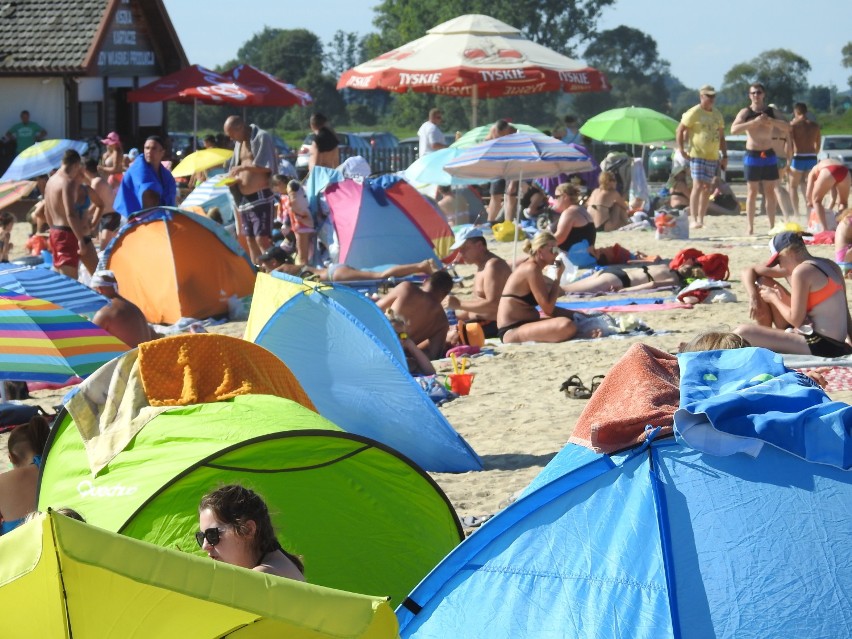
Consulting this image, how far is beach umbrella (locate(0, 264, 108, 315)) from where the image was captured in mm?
7578

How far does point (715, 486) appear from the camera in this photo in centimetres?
389

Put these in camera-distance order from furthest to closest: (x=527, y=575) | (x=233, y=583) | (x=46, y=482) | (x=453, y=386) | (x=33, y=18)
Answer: (x=33, y=18) → (x=453, y=386) → (x=46, y=482) → (x=527, y=575) → (x=233, y=583)

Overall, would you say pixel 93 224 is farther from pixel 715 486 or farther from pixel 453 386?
pixel 715 486

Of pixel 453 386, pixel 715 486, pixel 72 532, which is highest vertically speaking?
pixel 72 532

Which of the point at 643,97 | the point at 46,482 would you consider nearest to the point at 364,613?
the point at 46,482

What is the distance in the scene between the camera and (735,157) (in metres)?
28.6

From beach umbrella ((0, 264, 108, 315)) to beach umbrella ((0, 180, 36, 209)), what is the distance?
6.56 meters

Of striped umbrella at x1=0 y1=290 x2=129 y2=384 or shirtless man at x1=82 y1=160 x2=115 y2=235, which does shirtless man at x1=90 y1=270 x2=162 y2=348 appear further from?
shirtless man at x1=82 y1=160 x2=115 y2=235

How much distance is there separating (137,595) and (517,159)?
35.4 ft

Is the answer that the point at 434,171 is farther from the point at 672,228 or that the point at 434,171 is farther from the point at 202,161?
the point at 202,161

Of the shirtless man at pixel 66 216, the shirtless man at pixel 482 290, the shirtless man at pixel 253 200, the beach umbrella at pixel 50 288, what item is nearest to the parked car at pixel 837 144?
the shirtless man at pixel 253 200

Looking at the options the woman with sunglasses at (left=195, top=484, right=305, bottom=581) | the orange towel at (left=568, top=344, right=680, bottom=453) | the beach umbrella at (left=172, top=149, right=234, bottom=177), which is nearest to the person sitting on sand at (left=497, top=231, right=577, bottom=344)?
the orange towel at (left=568, top=344, right=680, bottom=453)

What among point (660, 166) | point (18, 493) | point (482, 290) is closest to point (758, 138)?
point (482, 290)

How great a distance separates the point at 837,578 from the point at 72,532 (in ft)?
7.18
